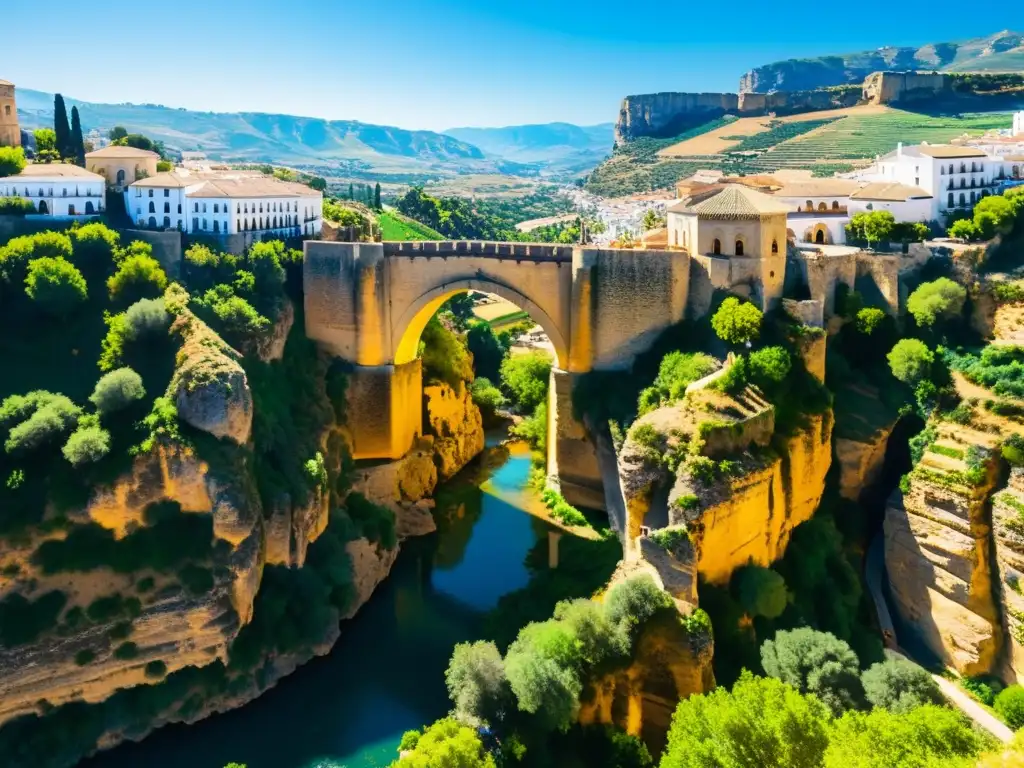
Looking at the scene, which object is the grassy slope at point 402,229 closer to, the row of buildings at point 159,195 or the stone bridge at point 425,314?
the row of buildings at point 159,195

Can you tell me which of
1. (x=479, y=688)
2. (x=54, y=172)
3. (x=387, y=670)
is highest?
(x=54, y=172)

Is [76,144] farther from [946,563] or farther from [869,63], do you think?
[869,63]

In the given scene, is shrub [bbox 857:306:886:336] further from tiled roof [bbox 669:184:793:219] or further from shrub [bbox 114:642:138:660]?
shrub [bbox 114:642:138:660]

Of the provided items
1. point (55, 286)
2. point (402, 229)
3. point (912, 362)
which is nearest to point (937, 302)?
point (912, 362)

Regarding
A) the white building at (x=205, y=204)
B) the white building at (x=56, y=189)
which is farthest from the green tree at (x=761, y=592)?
the white building at (x=56, y=189)

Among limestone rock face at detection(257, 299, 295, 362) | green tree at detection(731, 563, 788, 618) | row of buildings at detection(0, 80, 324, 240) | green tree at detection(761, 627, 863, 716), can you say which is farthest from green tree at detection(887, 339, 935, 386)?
row of buildings at detection(0, 80, 324, 240)

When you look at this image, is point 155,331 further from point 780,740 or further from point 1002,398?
point 1002,398
